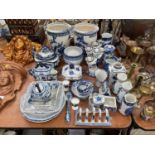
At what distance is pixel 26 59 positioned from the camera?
1.20m

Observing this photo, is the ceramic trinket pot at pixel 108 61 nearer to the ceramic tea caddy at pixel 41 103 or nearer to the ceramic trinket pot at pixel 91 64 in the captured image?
the ceramic trinket pot at pixel 91 64

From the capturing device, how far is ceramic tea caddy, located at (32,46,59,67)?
1.06 m

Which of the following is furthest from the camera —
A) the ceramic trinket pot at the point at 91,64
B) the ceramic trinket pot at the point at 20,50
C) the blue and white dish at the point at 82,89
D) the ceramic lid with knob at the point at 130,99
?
the ceramic trinket pot at the point at 20,50

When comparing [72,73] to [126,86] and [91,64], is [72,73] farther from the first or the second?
[126,86]

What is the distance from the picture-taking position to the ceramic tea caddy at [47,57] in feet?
3.49

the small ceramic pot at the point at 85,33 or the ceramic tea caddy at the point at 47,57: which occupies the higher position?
the small ceramic pot at the point at 85,33

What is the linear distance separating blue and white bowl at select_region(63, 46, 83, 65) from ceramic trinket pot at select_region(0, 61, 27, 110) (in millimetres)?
264

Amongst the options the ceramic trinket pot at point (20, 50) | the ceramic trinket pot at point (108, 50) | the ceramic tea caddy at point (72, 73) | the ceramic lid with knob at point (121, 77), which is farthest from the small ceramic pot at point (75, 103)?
the ceramic trinket pot at point (20, 50)

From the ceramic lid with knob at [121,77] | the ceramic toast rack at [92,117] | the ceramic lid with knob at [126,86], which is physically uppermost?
the ceramic lid with knob at [121,77]

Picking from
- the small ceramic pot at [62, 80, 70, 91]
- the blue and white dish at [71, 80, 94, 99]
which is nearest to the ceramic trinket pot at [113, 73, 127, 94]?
the blue and white dish at [71, 80, 94, 99]

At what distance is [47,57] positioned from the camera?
42.1 inches

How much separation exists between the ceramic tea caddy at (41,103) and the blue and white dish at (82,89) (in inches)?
2.7

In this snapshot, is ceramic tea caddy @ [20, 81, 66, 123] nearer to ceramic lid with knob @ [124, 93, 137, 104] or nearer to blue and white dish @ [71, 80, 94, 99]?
blue and white dish @ [71, 80, 94, 99]

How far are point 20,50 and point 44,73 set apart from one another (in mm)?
313
